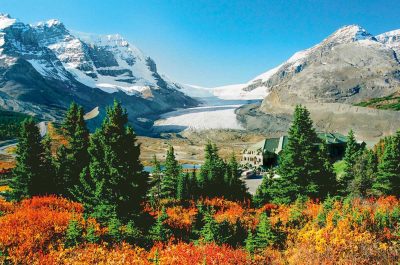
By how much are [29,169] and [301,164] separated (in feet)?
76.9

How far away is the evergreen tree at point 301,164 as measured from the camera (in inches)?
1268

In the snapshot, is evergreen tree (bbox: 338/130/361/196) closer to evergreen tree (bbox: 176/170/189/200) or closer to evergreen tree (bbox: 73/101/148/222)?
evergreen tree (bbox: 176/170/189/200)

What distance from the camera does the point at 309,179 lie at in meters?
32.7

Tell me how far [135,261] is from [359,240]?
29.9 ft

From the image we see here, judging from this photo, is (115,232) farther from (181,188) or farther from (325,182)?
(325,182)

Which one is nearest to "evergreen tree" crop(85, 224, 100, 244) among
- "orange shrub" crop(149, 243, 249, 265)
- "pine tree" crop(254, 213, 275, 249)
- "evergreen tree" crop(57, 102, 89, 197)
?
"orange shrub" crop(149, 243, 249, 265)

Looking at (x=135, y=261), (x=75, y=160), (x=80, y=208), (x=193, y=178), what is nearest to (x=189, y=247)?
(x=135, y=261)

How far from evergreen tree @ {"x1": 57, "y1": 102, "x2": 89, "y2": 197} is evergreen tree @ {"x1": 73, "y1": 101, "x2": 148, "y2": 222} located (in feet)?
32.0

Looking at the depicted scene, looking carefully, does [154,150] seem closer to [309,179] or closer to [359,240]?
[309,179]

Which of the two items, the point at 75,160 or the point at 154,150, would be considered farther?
the point at 154,150

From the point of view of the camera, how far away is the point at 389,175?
108 ft

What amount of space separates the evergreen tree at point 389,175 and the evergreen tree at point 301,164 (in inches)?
202

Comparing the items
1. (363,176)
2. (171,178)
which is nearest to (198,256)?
(363,176)

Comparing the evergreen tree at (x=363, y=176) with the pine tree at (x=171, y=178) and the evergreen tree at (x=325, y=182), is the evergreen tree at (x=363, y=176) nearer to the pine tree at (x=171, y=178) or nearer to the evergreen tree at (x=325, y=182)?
the evergreen tree at (x=325, y=182)
